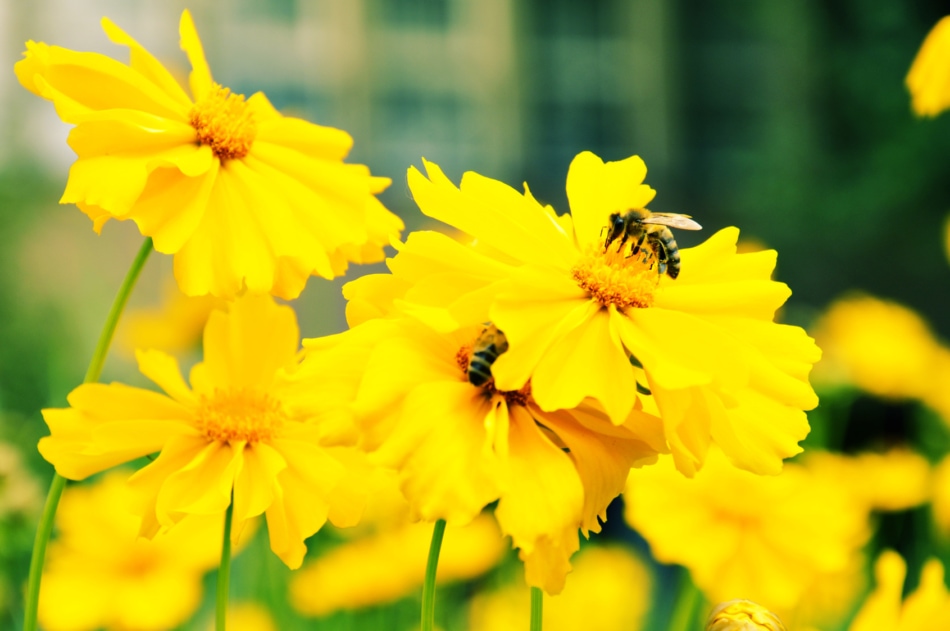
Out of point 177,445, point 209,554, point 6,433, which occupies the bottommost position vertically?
point 6,433

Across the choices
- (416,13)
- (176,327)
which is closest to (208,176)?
(176,327)

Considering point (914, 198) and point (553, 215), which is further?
point (914, 198)

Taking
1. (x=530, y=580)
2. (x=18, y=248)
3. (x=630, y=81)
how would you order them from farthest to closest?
1. (x=630, y=81)
2. (x=18, y=248)
3. (x=530, y=580)

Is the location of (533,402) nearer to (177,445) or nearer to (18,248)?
(177,445)

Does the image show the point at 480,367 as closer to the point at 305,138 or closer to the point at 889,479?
the point at 305,138

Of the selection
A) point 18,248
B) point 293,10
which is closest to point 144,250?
point 18,248

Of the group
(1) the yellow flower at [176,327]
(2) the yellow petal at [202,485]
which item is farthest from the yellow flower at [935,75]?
(1) the yellow flower at [176,327]

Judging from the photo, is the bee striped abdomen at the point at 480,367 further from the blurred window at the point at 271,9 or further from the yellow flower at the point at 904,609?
the blurred window at the point at 271,9
